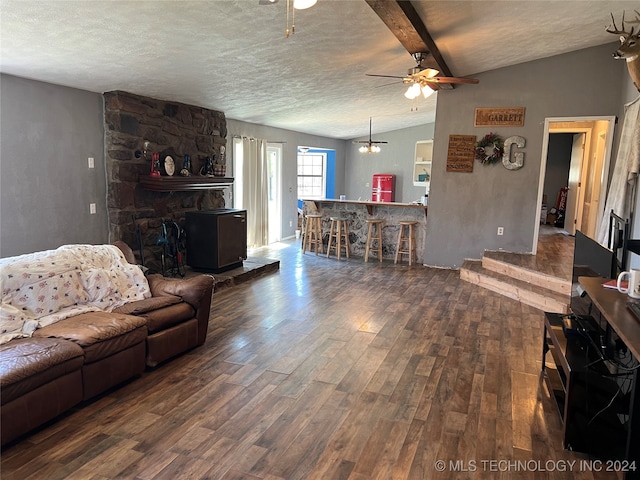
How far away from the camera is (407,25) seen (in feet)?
11.5

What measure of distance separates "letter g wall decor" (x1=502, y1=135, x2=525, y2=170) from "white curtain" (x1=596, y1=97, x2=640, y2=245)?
1319 mm

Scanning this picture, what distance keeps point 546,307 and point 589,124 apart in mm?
5248

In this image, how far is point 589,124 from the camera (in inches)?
317

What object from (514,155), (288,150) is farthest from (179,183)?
(514,155)

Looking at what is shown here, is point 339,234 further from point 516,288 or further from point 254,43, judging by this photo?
point 254,43

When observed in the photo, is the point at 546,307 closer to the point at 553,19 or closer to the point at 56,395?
the point at 553,19

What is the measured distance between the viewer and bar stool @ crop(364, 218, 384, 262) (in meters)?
7.11

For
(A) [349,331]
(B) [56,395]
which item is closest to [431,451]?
(A) [349,331]

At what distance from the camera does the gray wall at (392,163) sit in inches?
424

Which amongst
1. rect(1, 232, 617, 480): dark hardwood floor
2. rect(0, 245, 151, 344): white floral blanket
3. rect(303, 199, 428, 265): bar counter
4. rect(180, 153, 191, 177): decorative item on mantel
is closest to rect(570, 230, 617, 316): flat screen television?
rect(1, 232, 617, 480): dark hardwood floor

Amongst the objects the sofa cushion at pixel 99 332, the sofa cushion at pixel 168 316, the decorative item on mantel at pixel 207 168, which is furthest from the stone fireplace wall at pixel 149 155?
the sofa cushion at pixel 99 332

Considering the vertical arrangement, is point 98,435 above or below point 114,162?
below

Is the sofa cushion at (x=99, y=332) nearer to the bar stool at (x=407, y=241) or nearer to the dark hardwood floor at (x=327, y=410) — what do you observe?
the dark hardwood floor at (x=327, y=410)

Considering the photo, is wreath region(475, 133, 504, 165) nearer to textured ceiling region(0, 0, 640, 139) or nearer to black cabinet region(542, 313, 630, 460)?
textured ceiling region(0, 0, 640, 139)
